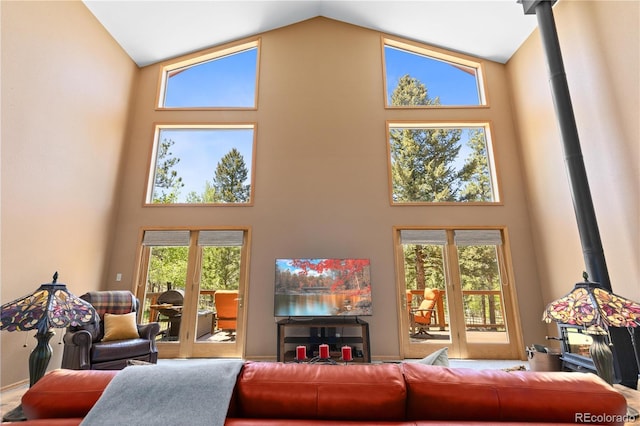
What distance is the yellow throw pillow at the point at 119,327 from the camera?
12.9 ft

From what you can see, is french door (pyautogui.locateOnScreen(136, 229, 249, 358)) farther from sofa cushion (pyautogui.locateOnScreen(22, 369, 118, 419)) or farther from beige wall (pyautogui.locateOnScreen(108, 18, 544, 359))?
sofa cushion (pyautogui.locateOnScreen(22, 369, 118, 419))

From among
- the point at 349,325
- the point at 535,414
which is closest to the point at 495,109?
the point at 349,325

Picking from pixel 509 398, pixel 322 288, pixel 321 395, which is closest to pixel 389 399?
pixel 321 395

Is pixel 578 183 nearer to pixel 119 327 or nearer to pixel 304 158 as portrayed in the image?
pixel 304 158

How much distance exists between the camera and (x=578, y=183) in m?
3.96

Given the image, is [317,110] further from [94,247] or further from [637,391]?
[637,391]

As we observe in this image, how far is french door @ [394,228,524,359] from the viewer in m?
4.97

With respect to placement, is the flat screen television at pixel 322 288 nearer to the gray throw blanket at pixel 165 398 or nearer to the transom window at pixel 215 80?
the transom window at pixel 215 80

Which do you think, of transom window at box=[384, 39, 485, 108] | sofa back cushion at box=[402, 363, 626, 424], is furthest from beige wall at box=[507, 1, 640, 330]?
sofa back cushion at box=[402, 363, 626, 424]

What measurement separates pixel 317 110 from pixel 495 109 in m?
3.24

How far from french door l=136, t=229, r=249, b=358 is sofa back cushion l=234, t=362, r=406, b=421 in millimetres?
4002

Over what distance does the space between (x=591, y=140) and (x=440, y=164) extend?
6.98ft

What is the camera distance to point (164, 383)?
1176mm

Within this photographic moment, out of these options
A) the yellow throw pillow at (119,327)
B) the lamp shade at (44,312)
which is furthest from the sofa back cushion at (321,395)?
the yellow throw pillow at (119,327)
